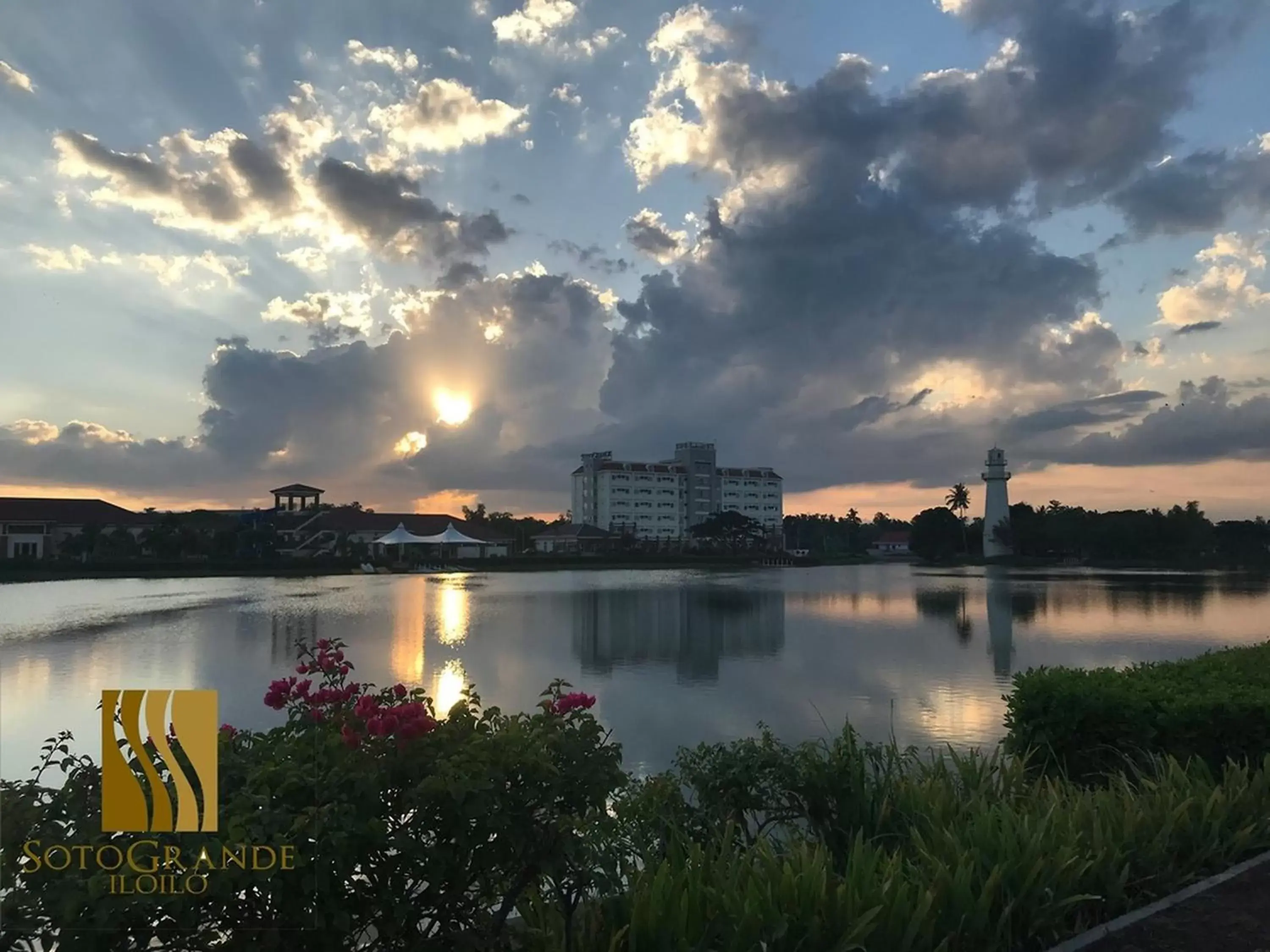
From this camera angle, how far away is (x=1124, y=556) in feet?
219

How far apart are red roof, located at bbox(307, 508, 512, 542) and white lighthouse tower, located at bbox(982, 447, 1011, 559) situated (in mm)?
44148

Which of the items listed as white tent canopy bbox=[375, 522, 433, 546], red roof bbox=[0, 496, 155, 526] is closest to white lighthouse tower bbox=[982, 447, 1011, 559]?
white tent canopy bbox=[375, 522, 433, 546]

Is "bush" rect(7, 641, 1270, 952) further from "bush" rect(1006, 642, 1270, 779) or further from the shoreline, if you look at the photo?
the shoreline

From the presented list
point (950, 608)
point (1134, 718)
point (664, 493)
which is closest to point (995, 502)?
point (664, 493)

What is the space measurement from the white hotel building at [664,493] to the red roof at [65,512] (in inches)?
2042

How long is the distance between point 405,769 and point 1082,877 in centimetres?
271

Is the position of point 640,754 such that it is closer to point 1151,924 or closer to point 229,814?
point 1151,924

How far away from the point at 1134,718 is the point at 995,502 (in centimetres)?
8054

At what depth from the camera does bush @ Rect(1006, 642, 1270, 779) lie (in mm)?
4945

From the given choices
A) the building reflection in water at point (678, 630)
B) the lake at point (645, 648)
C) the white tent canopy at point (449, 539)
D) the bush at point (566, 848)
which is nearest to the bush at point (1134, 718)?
the bush at point (566, 848)

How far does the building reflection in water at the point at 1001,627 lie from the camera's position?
13476 millimetres

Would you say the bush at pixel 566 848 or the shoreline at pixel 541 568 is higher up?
the bush at pixel 566 848

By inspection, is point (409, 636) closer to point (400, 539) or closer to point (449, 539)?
point (400, 539)

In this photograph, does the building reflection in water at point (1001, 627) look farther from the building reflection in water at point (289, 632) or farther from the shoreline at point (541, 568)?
the shoreline at point (541, 568)
